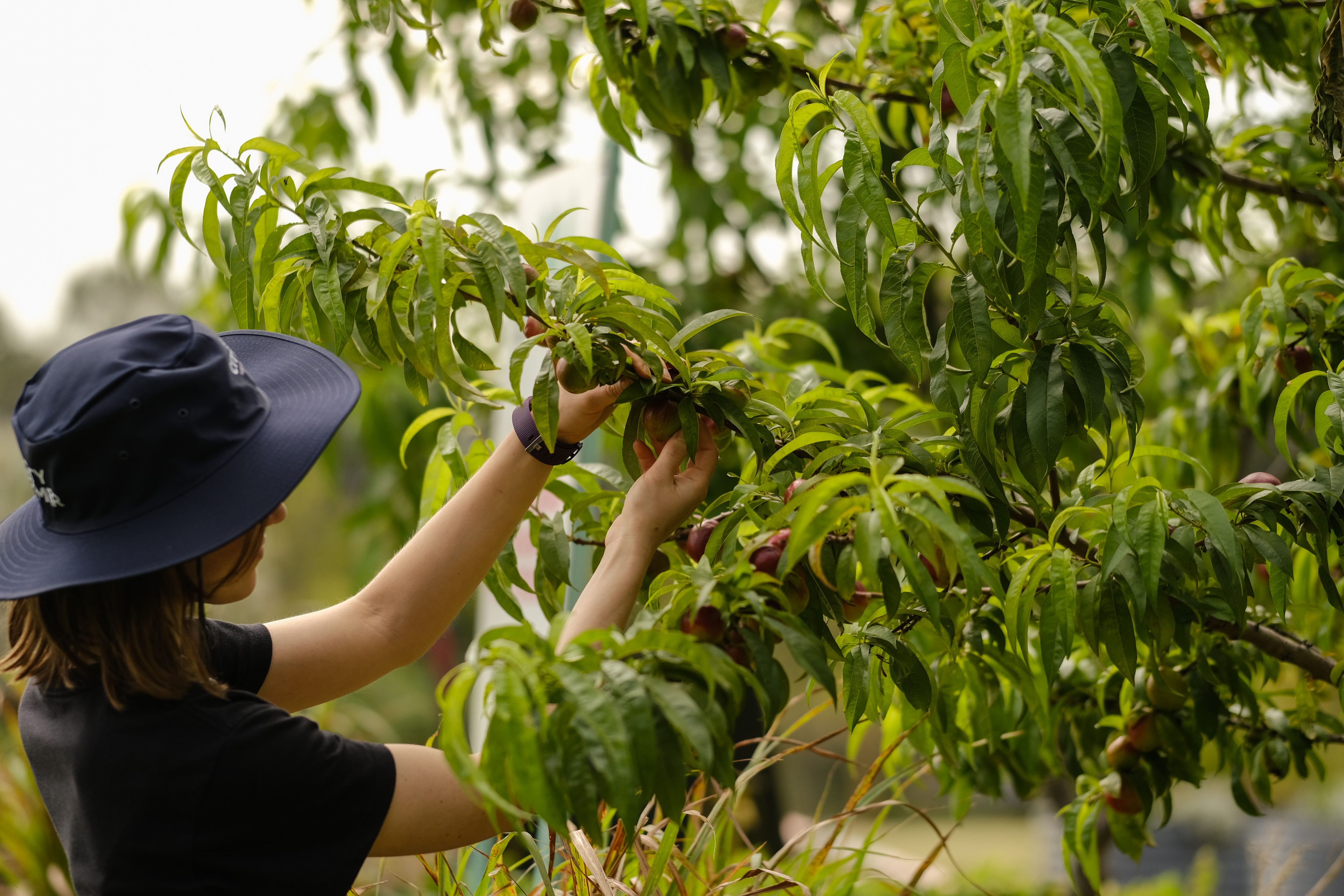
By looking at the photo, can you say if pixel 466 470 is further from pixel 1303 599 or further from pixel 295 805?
pixel 1303 599

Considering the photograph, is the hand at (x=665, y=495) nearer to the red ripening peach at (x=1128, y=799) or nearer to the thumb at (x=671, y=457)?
the thumb at (x=671, y=457)

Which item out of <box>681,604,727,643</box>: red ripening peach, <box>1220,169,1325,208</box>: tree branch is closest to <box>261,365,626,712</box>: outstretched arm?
<box>681,604,727,643</box>: red ripening peach

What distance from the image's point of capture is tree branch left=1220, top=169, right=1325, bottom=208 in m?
1.50

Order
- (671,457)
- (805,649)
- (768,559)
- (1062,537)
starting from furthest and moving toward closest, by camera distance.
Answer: (1062,537), (671,457), (768,559), (805,649)

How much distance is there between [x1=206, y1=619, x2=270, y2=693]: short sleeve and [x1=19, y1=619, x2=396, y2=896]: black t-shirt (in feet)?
0.70

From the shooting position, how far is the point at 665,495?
1.00 meters

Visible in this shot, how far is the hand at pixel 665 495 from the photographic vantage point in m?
0.99

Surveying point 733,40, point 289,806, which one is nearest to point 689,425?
point 289,806

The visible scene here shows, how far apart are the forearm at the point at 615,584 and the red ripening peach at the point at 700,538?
0.09 meters

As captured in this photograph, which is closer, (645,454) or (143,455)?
(143,455)

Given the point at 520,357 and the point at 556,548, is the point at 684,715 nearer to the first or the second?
the point at 520,357

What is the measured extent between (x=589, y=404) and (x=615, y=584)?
8.3 inches

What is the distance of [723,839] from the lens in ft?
6.18

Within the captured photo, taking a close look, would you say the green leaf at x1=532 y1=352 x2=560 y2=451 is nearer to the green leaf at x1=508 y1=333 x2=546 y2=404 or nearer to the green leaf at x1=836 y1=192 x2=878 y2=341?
the green leaf at x1=508 y1=333 x2=546 y2=404
